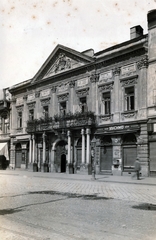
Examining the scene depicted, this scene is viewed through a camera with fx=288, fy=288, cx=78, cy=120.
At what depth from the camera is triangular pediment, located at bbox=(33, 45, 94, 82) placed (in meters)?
28.5

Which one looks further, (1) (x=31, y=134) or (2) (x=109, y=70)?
(1) (x=31, y=134)

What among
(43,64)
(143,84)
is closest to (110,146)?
(143,84)

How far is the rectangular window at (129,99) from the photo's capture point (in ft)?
79.5

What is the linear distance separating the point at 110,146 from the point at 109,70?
6.80 metres

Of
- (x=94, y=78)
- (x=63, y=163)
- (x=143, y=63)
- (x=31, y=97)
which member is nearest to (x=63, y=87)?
(x=94, y=78)

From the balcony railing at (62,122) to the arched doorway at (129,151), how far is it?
11.9ft

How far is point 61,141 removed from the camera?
97.5ft

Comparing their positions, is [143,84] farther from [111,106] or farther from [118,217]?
[118,217]

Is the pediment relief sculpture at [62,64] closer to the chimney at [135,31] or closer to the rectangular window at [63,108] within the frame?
the rectangular window at [63,108]

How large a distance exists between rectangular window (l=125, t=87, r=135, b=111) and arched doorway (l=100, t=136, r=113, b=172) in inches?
126

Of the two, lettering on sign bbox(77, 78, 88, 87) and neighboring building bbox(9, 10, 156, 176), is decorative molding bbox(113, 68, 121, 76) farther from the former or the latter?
lettering on sign bbox(77, 78, 88, 87)

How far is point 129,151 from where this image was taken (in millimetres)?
23781

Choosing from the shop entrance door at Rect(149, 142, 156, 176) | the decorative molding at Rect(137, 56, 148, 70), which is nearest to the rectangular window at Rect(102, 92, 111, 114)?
the decorative molding at Rect(137, 56, 148, 70)

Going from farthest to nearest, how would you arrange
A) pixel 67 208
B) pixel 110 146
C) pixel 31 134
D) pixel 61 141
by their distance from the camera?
1. pixel 31 134
2. pixel 61 141
3. pixel 110 146
4. pixel 67 208
